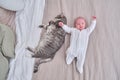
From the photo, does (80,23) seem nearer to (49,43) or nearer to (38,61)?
(49,43)

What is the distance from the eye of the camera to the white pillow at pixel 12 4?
4.13ft

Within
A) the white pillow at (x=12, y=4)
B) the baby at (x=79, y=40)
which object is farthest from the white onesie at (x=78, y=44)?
the white pillow at (x=12, y=4)

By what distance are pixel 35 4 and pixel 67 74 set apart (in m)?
0.57

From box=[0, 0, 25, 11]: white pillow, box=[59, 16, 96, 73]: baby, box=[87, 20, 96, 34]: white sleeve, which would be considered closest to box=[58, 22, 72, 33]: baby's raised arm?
box=[59, 16, 96, 73]: baby

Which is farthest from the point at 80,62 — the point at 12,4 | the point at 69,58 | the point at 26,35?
the point at 12,4

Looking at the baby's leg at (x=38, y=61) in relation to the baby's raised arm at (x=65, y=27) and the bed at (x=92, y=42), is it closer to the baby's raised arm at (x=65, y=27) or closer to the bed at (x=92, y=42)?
the bed at (x=92, y=42)

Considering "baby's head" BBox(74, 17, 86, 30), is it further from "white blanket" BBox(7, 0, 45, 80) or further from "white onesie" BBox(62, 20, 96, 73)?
"white blanket" BBox(7, 0, 45, 80)

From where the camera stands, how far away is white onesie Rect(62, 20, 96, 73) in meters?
1.11

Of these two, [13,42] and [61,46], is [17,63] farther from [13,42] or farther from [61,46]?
[61,46]

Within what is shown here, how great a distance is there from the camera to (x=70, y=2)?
1328 millimetres

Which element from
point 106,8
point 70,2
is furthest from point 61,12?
point 106,8

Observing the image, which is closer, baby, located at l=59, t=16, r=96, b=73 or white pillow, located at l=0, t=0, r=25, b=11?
baby, located at l=59, t=16, r=96, b=73

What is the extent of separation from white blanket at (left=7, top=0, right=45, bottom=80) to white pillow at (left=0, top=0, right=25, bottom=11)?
0.04 metres

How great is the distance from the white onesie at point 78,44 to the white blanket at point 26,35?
0.21 m
